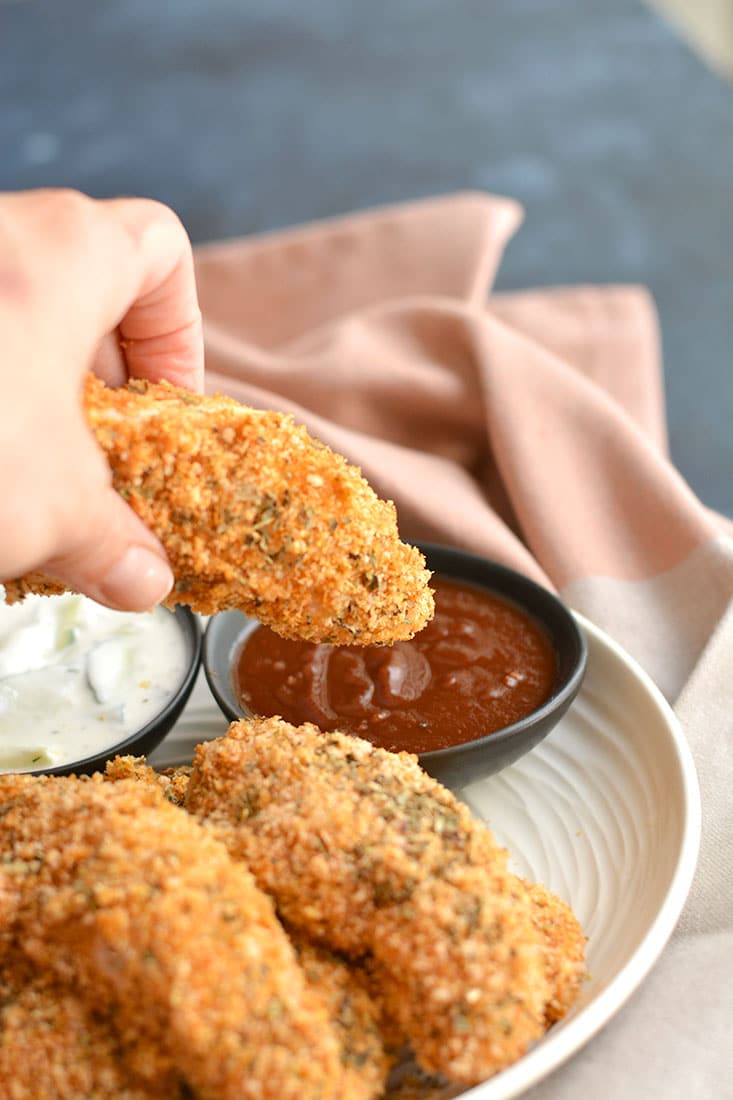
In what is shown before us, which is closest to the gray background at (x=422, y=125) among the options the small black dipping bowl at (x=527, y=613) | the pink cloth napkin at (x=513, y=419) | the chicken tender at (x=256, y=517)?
the pink cloth napkin at (x=513, y=419)

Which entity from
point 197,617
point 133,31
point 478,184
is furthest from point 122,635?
point 133,31

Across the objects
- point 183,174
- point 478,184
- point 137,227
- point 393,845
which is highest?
point 137,227

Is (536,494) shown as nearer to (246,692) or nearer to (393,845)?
(246,692)

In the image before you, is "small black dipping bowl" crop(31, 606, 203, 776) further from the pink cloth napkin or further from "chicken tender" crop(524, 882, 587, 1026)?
"chicken tender" crop(524, 882, 587, 1026)

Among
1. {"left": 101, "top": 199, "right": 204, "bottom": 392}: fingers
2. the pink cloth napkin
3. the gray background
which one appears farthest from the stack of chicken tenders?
the gray background

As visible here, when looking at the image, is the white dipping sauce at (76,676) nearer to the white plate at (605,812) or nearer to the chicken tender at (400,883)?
the white plate at (605,812)

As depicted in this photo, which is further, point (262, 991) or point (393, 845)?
point (393, 845)

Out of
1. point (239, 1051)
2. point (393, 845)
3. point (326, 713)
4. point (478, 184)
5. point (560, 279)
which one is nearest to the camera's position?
point (239, 1051)
